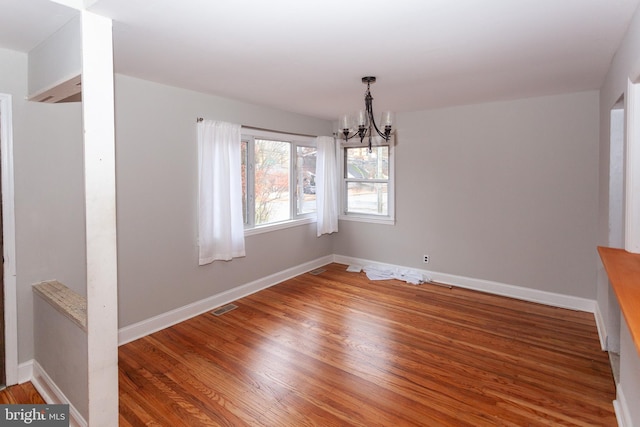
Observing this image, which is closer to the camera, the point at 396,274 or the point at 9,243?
the point at 9,243

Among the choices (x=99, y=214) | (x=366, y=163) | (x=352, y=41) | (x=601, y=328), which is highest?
(x=352, y=41)

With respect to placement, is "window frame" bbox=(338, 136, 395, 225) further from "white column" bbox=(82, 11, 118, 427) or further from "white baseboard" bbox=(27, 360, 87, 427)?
"white baseboard" bbox=(27, 360, 87, 427)

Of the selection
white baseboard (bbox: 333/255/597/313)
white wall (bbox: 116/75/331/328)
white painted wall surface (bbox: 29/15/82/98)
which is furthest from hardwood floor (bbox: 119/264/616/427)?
white painted wall surface (bbox: 29/15/82/98)

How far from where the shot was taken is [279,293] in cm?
441

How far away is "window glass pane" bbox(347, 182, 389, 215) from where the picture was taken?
536 centimetres

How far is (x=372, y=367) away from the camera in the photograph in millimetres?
2721

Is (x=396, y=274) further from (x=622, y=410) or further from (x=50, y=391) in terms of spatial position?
(x=50, y=391)

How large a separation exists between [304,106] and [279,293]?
2.43 metres

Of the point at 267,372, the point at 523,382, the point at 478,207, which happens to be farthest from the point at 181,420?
the point at 478,207

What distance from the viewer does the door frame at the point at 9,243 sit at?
7.73 ft

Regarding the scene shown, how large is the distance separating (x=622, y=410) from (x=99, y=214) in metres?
3.23

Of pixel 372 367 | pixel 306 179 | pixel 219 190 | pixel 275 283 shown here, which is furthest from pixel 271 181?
pixel 372 367

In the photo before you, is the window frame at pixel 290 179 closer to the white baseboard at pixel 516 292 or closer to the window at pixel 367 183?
the window at pixel 367 183

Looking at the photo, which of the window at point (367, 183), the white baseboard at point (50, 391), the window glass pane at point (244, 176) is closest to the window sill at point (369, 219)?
the window at point (367, 183)
